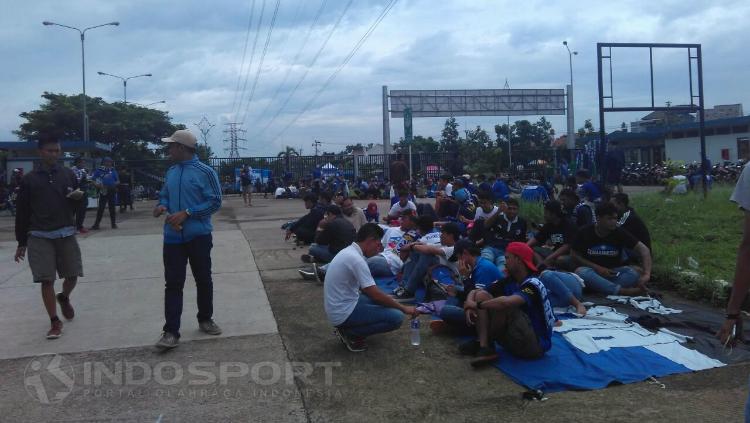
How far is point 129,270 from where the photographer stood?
9.71m

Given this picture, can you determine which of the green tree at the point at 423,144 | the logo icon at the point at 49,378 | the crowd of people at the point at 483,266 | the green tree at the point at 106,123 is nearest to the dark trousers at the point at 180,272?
the logo icon at the point at 49,378

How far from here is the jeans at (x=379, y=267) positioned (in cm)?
A: 888

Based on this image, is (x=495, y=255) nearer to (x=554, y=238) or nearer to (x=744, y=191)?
(x=554, y=238)

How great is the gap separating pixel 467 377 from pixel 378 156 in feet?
90.7

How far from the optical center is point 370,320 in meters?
5.48

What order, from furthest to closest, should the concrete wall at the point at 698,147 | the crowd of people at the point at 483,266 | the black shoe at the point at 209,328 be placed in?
the concrete wall at the point at 698,147 → the black shoe at the point at 209,328 → the crowd of people at the point at 483,266

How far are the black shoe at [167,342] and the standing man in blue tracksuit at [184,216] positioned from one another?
1 centimetres

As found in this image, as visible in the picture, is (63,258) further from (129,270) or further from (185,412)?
(129,270)

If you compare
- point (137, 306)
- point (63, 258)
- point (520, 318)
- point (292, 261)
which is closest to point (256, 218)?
point (292, 261)

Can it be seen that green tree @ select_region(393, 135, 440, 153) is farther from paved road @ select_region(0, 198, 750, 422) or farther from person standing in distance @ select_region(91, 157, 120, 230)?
paved road @ select_region(0, 198, 750, 422)

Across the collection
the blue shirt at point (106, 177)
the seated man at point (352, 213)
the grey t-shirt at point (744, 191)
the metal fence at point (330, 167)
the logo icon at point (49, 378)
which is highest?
the metal fence at point (330, 167)

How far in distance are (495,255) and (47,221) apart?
5.43 m

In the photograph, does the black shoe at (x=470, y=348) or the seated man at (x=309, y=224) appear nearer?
the black shoe at (x=470, y=348)

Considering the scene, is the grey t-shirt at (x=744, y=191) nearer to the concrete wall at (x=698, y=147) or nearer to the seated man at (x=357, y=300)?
the seated man at (x=357, y=300)
